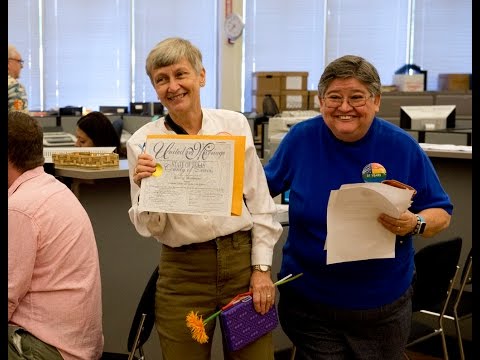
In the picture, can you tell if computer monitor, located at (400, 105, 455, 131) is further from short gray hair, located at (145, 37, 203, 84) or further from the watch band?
short gray hair, located at (145, 37, 203, 84)

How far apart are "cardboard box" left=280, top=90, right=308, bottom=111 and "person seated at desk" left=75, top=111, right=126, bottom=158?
16.1 feet

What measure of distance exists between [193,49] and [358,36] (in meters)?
9.30

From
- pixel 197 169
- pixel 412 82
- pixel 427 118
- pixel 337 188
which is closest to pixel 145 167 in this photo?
pixel 197 169

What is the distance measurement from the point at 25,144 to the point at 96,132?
7.45 feet

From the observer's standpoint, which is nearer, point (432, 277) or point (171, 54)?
point (171, 54)

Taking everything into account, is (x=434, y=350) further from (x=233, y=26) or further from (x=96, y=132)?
(x=233, y=26)

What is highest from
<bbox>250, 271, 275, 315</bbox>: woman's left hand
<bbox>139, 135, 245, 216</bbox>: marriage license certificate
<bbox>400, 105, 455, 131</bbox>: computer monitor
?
<bbox>400, 105, 455, 131</bbox>: computer monitor

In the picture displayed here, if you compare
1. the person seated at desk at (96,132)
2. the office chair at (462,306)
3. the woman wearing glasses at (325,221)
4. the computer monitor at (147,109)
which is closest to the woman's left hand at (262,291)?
the woman wearing glasses at (325,221)

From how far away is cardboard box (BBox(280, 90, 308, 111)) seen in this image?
Answer: 29.0 feet

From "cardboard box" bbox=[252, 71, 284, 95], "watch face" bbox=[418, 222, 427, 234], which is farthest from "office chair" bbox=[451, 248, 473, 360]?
"cardboard box" bbox=[252, 71, 284, 95]

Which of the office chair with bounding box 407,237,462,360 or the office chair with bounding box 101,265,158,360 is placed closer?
the office chair with bounding box 101,265,158,360

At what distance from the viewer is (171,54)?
167cm

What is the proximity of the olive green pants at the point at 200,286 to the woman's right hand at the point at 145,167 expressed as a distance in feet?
0.75

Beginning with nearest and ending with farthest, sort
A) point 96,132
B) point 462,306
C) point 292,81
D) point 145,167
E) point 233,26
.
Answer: point 145,167 → point 462,306 → point 96,132 → point 292,81 → point 233,26
